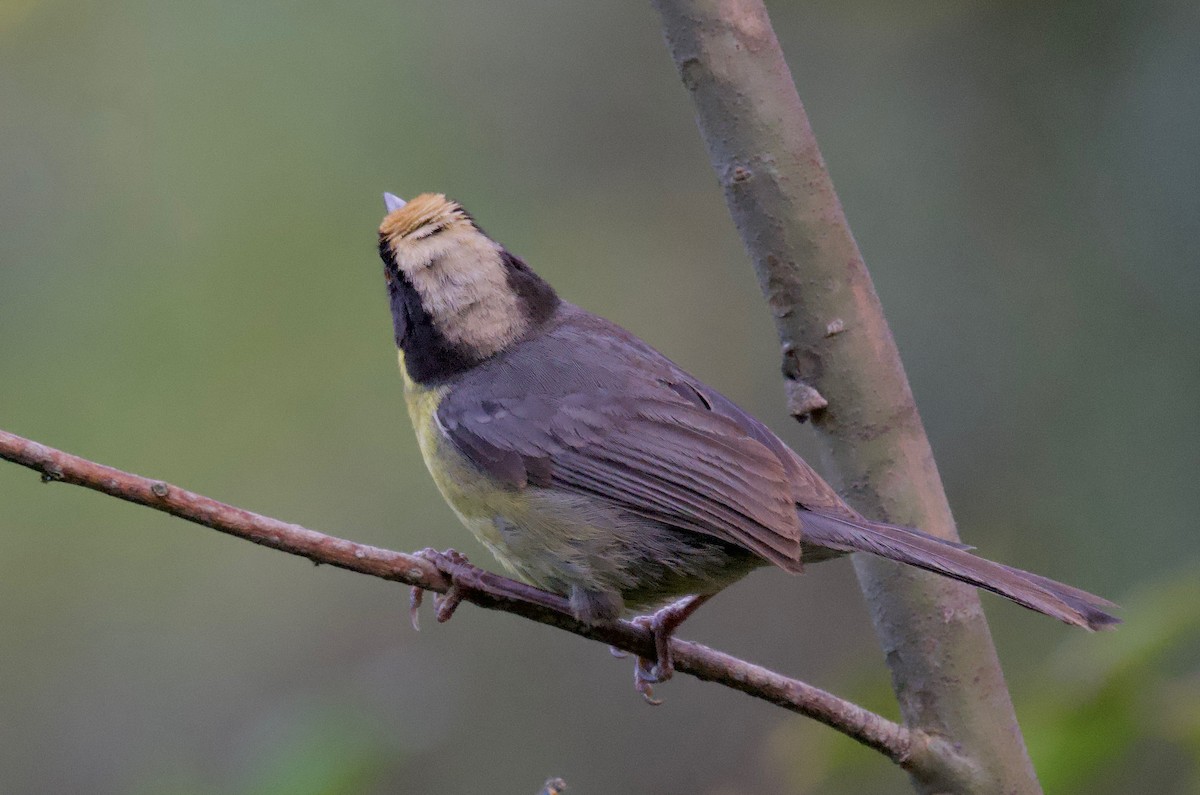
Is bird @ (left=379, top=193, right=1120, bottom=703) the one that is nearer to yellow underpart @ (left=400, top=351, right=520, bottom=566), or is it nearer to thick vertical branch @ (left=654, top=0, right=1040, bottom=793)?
yellow underpart @ (left=400, top=351, right=520, bottom=566)

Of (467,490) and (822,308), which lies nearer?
(822,308)

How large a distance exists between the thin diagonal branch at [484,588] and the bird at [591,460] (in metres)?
0.14

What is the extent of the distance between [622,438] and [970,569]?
99 cm

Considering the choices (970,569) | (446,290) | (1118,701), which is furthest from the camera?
(446,290)

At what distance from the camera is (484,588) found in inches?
104

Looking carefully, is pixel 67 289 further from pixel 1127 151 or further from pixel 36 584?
pixel 1127 151

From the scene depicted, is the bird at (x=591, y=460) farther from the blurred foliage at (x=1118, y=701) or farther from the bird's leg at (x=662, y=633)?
the blurred foliage at (x=1118, y=701)

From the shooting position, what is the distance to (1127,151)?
4.81 meters

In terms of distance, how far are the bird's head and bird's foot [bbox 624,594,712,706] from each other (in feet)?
2.92

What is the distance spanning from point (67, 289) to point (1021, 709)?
4.84 meters

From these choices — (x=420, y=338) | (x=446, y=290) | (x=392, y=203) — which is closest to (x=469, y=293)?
(x=446, y=290)

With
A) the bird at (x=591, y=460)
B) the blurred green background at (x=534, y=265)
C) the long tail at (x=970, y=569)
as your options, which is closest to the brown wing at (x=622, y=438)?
the bird at (x=591, y=460)

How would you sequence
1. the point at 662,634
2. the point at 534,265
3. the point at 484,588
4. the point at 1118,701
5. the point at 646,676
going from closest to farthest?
the point at 1118,701, the point at 484,588, the point at 662,634, the point at 646,676, the point at 534,265

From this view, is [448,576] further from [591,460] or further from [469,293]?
[469,293]
